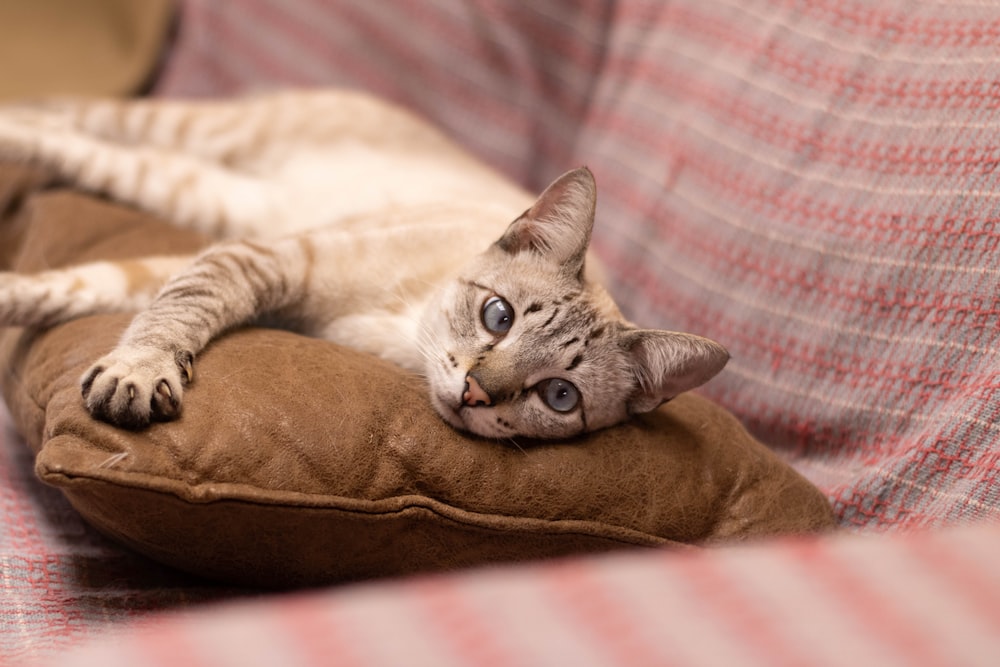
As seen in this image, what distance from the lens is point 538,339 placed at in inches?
72.2

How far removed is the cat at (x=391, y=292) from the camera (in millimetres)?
1731

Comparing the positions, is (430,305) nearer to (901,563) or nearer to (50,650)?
(50,650)

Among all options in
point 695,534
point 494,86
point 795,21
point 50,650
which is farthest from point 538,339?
point 494,86

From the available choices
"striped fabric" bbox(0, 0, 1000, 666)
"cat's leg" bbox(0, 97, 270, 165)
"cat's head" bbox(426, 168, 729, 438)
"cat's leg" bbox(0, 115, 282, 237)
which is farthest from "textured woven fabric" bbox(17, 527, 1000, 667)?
"cat's leg" bbox(0, 97, 270, 165)

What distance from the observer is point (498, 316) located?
1888mm

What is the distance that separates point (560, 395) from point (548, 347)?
11 centimetres

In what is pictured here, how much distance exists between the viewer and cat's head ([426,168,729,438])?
175 centimetres

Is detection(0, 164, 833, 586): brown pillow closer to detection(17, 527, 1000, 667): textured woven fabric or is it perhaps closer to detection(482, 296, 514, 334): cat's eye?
detection(482, 296, 514, 334): cat's eye

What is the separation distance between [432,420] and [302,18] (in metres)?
2.25

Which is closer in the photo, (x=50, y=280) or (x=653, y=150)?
(x=50, y=280)

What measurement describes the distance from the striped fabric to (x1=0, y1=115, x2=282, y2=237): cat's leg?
0.84 metres

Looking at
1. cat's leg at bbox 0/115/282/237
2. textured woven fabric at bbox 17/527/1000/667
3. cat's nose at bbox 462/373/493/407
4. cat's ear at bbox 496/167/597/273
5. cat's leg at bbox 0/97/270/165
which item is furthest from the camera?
cat's leg at bbox 0/97/270/165

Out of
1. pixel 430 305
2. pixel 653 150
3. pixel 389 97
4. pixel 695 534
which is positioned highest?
pixel 653 150

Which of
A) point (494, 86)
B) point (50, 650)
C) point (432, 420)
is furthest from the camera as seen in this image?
point (494, 86)
